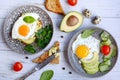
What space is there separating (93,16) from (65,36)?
170 mm

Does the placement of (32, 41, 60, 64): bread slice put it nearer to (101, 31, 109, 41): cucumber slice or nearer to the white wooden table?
the white wooden table

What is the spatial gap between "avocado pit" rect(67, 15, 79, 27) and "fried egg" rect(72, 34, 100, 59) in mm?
78

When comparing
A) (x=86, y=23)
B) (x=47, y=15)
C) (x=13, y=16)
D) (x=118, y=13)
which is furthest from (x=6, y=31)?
(x=118, y=13)

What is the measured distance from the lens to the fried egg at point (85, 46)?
224 cm

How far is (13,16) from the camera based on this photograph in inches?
89.2

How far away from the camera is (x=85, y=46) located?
225cm

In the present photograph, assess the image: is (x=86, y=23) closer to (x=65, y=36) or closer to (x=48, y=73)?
(x=65, y=36)

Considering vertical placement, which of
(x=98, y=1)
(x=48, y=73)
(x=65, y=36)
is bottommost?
(x=48, y=73)

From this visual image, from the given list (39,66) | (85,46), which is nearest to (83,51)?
(85,46)

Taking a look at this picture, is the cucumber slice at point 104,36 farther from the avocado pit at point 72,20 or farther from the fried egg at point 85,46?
the avocado pit at point 72,20

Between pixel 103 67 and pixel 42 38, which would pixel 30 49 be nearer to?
pixel 42 38

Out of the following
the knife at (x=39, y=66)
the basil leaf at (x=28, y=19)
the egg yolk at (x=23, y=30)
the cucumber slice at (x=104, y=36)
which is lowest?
the knife at (x=39, y=66)

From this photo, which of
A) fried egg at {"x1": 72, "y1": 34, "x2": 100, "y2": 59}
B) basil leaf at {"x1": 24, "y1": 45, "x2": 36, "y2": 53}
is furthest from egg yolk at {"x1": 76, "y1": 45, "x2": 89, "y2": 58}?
basil leaf at {"x1": 24, "y1": 45, "x2": 36, "y2": 53}

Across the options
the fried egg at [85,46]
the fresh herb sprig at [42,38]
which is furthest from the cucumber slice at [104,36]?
the fresh herb sprig at [42,38]
